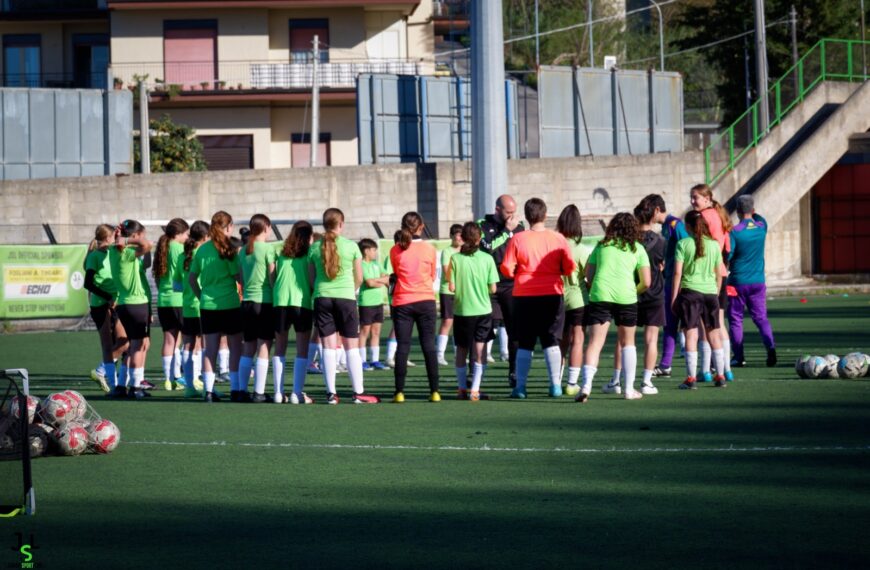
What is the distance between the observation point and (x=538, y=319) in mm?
14367

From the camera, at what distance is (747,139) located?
39594 mm

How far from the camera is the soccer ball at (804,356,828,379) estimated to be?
15.9m

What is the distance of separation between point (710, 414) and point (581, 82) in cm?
3091

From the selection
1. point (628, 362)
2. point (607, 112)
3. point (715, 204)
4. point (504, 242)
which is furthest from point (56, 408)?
point (607, 112)

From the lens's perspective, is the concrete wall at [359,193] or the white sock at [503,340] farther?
the concrete wall at [359,193]

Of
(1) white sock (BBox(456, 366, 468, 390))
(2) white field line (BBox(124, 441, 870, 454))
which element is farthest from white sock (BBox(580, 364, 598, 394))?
(2) white field line (BBox(124, 441, 870, 454))

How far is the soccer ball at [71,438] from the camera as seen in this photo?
1088cm

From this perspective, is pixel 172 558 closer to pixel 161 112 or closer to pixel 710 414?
pixel 710 414

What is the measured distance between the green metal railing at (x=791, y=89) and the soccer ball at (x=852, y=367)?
23.3 metres

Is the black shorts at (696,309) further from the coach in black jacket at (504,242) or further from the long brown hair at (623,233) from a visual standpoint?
the coach in black jacket at (504,242)

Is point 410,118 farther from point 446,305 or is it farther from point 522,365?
point 522,365

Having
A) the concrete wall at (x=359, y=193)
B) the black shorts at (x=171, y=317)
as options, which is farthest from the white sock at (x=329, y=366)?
the concrete wall at (x=359, y=193)

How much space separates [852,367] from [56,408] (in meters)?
9.23

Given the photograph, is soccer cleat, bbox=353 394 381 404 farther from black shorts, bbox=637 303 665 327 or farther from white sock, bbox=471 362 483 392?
black shorts, bbox=637 303 665 327
